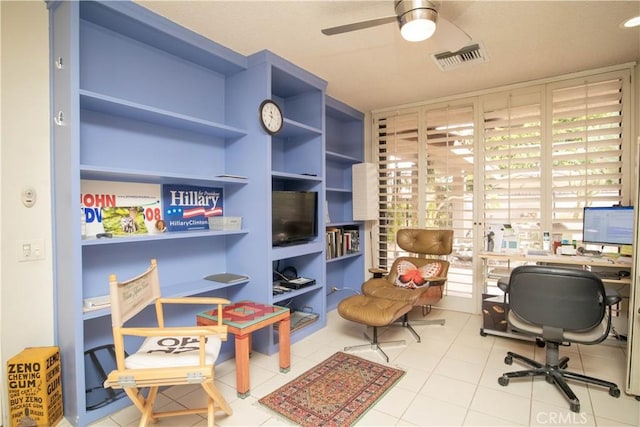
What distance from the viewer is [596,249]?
310 centimetres

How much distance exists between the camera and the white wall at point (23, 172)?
1844 millimetres

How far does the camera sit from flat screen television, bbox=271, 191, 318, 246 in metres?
2.93

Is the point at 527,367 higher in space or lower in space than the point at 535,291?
lower

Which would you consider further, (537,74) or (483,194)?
(483,194)

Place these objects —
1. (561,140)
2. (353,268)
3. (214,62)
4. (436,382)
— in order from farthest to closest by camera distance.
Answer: (353,268)
(561,140)
(214,62)
(436,382)

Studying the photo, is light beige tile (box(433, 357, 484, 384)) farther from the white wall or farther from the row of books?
the white wall

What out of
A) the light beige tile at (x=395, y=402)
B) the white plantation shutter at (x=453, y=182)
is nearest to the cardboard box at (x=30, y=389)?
the light beige tile at (x=395, y=402)

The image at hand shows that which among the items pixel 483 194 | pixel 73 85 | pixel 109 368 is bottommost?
pixel 109 368

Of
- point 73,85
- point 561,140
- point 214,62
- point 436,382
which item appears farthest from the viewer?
point 561,140

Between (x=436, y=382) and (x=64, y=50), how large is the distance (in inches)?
122

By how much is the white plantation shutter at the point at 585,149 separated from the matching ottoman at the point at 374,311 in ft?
6.26

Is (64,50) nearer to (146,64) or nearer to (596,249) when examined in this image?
(146,64)

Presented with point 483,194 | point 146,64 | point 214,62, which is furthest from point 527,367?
point 146,64

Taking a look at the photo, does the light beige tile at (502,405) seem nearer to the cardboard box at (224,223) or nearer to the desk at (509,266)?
the desk at (509,266)
